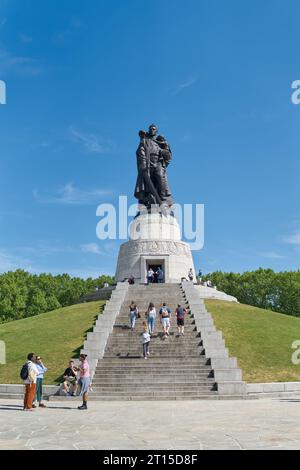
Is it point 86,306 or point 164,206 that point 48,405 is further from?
point 164,206

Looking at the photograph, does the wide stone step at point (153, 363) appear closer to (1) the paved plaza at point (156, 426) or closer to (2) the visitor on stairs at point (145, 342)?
(2) the visitor on stairs at point (145, 342)

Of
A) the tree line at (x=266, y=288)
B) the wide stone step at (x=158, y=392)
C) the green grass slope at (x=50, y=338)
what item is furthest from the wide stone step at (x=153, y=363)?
the tree line at (x=266, y=288)

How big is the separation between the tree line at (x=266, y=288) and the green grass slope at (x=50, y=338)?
4225cm

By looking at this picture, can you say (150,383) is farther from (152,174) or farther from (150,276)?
(152,174)

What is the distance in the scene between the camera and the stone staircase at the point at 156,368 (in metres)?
19.9

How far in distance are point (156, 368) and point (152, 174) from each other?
2877 centimetres

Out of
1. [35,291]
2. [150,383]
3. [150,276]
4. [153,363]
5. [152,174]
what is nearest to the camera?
[150,383]

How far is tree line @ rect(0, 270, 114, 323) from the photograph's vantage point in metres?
68.6

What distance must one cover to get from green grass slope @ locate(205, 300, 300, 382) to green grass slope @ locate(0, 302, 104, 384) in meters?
8.11

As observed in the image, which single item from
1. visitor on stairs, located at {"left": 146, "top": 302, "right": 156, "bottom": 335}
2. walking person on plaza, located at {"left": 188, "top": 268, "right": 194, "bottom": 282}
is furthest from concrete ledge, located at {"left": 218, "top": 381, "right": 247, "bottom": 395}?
walking person on plaza, located at {"left": 188, "top": 268, "right": 194, "bottom": 282}

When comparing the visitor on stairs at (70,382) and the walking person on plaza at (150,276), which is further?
the walking person on plaza at (150,276)

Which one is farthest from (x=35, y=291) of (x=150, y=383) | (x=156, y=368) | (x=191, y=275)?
(x=150, y=383)

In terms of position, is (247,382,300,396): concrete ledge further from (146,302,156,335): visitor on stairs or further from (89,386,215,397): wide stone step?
(146,302,156,335): visitor on stairs

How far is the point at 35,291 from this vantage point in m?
72.2
